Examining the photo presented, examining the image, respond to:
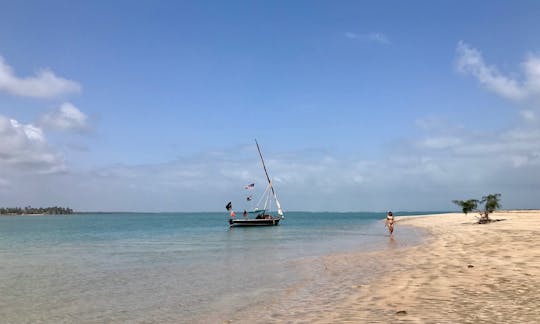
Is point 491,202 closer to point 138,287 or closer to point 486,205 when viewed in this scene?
point 486,205

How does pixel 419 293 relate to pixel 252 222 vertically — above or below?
above

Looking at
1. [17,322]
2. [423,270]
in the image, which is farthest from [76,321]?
[423,270]

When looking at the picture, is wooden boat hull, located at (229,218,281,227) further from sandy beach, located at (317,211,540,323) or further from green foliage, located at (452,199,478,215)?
sandy beach, located at (317,211,540,323)

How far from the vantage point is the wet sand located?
10.9m

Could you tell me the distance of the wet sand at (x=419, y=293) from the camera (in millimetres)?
10930

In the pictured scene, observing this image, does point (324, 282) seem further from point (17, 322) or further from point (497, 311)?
point (17, 322)

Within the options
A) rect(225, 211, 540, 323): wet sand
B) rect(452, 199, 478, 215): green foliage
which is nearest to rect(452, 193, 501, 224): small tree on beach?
rect(452, 199, 478, 215): green foliage

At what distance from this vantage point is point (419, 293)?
535 inches

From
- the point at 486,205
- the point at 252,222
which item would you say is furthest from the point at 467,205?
the point at 252,222

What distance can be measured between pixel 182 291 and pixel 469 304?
426 inches

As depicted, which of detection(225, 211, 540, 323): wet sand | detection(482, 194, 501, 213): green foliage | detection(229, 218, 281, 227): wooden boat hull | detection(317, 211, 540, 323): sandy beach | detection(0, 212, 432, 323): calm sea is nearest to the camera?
detection(317, 211, 540, 323): sandy beach

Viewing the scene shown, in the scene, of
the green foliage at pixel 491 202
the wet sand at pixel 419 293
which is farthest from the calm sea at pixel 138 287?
the green foliage at pixel 491 202

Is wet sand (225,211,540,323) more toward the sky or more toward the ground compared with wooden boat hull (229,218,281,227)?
more toward the sky

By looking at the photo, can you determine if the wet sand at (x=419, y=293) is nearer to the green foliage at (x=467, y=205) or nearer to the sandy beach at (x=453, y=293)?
the sandy beach at (x=453, y=293)
